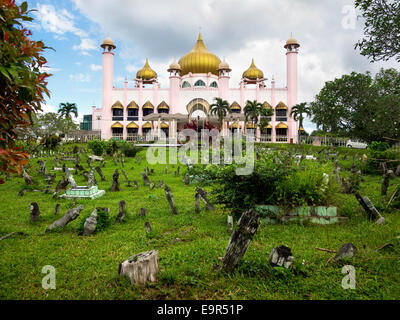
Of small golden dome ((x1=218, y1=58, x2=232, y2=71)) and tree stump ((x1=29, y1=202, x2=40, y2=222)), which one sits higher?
small golden dome ((x1=218, y1=58, x2=232, y2=71))

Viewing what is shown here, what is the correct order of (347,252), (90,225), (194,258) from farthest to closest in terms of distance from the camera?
(90,225)
(194,258)
(347,252)

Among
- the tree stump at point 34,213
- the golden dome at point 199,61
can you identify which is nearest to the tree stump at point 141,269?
the tree stump at point 34,213

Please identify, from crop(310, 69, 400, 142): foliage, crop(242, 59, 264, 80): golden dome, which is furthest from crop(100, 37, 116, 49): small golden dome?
crop(310, 69, 400, 142): foliage

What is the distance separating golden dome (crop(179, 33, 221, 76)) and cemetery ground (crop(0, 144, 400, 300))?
39890mm

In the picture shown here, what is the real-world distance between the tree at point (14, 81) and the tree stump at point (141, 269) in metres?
1.48

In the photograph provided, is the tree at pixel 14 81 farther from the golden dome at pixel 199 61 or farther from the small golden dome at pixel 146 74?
the small golden dome at pixel 146 74

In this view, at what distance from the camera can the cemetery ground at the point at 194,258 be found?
9.18ft

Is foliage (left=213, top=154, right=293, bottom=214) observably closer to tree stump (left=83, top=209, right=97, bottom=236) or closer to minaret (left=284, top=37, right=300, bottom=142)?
tree stump (left=83, top=209, right=97, bottom=236)

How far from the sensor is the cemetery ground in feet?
9.18

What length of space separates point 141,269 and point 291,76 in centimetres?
4253

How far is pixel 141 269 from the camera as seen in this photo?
9.44ft

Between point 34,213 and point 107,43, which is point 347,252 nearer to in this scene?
point 34,213

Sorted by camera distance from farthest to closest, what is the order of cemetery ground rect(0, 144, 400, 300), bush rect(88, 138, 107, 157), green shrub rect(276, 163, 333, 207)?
bush rect(88, 138, 107, 157)
green shrub rect(276, 163, 333, 207)
cemetery ground rect(0, 144, 400, 300)

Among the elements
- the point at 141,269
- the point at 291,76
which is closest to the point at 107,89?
the point at 291,76
